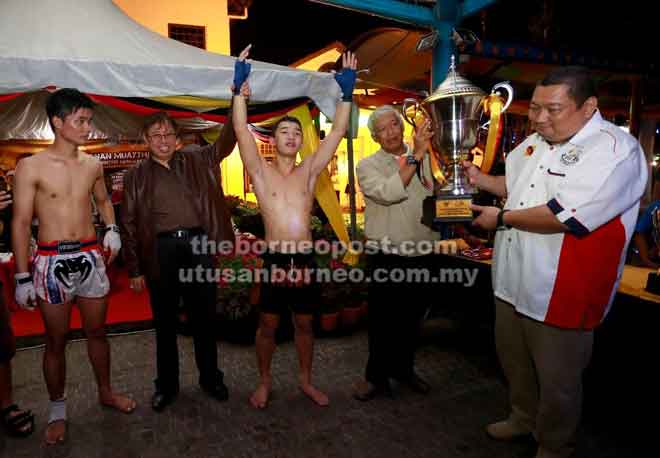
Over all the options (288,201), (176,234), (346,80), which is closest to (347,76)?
(346,80)

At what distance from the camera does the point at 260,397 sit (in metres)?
3.31

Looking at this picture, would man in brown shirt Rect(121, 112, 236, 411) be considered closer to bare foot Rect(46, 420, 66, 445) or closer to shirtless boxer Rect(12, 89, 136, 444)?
shirtless boxer Rect(12, 89, 136, 444)

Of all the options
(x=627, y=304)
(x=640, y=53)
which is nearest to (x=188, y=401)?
(x=627, y=304)

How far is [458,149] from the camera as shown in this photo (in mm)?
2844

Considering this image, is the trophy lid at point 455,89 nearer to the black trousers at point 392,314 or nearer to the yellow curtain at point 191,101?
the black trousers at point 392,314

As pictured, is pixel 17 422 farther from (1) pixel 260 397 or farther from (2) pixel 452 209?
(2) pixel 452 209

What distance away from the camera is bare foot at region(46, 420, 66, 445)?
9.43 ft

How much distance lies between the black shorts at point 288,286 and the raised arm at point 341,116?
0.61 metres

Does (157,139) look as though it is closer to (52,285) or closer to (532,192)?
(52,285)

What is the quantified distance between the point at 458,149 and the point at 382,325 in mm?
1436

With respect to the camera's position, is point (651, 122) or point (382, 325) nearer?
point (382, 325)

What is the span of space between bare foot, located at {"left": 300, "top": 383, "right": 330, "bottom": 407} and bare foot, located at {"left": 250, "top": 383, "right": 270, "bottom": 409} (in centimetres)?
Answer: 30

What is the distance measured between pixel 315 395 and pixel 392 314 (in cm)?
87

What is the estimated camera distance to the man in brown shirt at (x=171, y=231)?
3252mm
